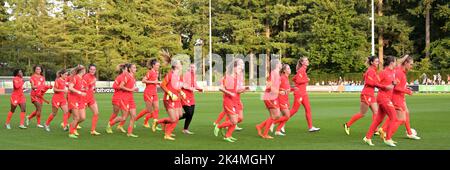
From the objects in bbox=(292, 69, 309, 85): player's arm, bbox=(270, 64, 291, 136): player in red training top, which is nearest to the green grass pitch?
bbox=(270, 64, 291, 136): player in red training top

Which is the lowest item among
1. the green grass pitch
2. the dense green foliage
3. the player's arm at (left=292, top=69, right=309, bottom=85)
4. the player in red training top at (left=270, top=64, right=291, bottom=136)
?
the green grass pitch

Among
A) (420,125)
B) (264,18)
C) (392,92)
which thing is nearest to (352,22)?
(264,18)

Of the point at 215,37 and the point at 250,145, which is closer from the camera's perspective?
the point at 250,145

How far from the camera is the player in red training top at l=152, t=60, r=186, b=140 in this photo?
14289mm

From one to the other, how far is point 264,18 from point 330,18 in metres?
9.11

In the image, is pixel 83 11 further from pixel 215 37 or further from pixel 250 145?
pixel 250 145

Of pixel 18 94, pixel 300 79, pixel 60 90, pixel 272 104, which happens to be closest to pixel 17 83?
pixel 18 94

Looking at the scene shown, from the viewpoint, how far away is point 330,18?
7100 centimetres

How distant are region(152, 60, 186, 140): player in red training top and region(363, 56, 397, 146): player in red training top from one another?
424 cm

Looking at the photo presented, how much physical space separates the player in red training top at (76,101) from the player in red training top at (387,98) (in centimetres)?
664

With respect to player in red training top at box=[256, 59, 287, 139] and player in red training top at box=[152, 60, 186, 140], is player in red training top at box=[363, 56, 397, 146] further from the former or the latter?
player in red training top at box=[152, 60, 186, 140]

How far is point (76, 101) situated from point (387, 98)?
23.6ft

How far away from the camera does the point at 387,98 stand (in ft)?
41.7
